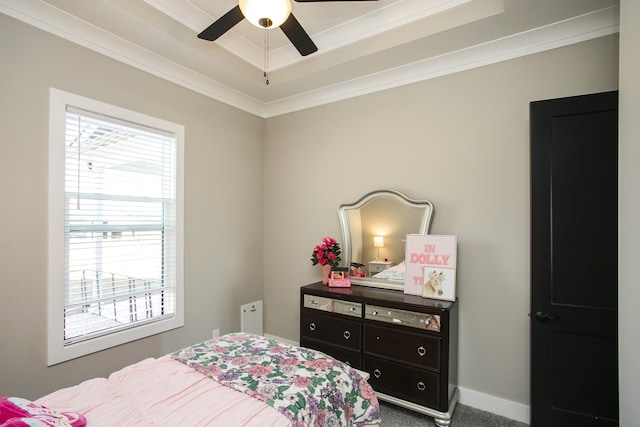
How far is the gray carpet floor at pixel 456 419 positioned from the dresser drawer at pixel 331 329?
0.52 metres

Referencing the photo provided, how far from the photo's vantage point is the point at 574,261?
204cm

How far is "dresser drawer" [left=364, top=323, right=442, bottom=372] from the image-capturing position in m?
2.29

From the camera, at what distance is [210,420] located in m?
1.30

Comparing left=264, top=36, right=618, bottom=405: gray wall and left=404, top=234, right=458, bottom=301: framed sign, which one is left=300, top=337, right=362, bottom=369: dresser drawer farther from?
left=264, top=36, right=618, bottom=405: gray wall

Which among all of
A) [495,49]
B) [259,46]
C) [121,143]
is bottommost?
[121,143]

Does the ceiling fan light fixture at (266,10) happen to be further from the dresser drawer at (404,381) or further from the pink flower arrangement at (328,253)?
Answer: the dresser drawer at (404,381)

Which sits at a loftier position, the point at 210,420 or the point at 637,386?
the point at 637,386

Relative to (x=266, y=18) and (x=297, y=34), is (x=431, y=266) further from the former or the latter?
(x=266, y=18)

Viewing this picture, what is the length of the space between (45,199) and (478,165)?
3.07 m

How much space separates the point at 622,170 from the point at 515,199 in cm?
87

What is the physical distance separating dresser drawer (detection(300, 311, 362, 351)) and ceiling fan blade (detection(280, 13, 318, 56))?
6.69 feet

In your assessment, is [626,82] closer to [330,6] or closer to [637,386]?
[637,386]

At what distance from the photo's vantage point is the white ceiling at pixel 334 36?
6.98 ft

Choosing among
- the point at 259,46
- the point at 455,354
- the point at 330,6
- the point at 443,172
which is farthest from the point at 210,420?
the point at 259,46
